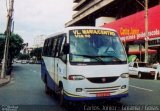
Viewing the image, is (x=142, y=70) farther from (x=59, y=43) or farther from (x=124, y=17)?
(x=124, y=17)

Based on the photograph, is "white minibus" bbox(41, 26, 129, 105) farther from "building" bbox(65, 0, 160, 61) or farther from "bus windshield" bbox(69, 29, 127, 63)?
"building" bbox(65, 0, 160, 61)

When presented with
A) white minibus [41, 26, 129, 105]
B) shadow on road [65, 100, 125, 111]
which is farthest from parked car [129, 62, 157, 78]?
white minibus [41, 26, 129, 105]

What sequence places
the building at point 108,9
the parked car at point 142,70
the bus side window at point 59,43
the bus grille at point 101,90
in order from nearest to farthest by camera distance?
the bus grille at point 101,90
the bus side window at point 59,43
the parked car at point 142,70
the building at point 108,9

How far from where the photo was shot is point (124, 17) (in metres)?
45.8

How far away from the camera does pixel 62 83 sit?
35.5 feet

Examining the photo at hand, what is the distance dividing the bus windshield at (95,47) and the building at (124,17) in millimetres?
22133

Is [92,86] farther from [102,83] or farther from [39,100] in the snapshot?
[39,100]

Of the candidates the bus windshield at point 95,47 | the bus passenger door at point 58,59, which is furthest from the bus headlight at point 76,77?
the bus passenger door at point 58,59

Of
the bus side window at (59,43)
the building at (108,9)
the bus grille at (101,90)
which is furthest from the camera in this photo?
the building at (108,9)

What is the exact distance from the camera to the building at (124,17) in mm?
36750

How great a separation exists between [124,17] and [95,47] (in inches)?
1414

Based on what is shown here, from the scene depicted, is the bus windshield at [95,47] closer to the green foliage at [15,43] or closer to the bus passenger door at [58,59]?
the bus passenger door at [58,59]

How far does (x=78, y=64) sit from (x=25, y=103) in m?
2.85

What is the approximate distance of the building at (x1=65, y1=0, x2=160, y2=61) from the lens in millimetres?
36750
